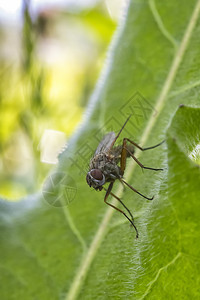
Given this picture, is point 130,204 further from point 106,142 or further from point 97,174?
point 106,142

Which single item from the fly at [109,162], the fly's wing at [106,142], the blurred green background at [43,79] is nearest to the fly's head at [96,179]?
the fly at [109,162]

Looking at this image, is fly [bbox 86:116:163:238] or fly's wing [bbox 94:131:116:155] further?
fly's wing [bbox 94:131:116:155]

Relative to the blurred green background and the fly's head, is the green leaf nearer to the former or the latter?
the fly's head

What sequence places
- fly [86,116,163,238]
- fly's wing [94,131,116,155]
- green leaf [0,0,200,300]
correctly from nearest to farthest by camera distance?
green leaf [0,0,200,300] → fly [86,116,163,238] → fly's wing [94,131,116,155]

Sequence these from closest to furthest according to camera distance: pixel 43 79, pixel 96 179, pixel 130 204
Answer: pixel 130 204
pixel 96 179
pixel 43 79

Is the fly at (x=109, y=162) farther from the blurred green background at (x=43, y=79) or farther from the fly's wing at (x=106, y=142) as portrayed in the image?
the blurred green background at (x=43, y=79)

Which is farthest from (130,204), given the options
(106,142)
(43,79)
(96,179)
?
(43,79)

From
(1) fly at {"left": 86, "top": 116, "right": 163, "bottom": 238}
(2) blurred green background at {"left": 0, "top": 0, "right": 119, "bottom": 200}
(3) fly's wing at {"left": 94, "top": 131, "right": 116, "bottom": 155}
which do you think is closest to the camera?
(1) fly at {"left": 86, "top": 116, "right": 163, "bottom": 238}

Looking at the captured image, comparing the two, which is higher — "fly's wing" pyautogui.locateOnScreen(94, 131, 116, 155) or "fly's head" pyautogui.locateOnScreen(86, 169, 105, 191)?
"fly's wing" pyautogui.locateOnScreen(94, 131, 116, 155)

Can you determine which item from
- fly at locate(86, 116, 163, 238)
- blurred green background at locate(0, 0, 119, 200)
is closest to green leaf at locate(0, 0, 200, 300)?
fly at locate(86, 116, 163, 238)
